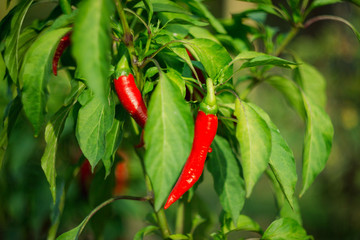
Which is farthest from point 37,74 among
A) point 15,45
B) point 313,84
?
point 313,84

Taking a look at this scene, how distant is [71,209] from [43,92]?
0.80 meters

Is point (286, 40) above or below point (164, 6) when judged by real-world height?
below

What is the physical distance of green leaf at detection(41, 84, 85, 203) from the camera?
2.42 ft

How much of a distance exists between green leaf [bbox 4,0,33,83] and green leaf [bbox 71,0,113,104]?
319mm

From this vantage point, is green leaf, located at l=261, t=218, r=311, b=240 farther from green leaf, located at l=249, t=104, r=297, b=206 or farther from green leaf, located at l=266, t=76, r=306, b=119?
green leaf, located at l=266, t=76, r=306, b=119

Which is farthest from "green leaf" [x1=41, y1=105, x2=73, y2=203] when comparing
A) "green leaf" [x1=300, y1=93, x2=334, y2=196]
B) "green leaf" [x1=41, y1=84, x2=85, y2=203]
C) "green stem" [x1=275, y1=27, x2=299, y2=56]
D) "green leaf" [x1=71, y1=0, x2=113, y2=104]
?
"green stem" [x1=275, y1=27, x2=299, y2=56]

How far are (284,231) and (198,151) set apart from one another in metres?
0.30

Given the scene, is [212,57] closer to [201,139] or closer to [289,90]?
[201,139]

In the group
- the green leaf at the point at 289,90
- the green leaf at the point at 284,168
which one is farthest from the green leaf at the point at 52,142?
the green leaf at the point at 289,90

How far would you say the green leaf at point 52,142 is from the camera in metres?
0.74

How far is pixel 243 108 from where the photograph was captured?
658 millimetres

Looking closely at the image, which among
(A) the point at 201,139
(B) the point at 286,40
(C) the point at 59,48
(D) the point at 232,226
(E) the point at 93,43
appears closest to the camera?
(E) the point at 93,43

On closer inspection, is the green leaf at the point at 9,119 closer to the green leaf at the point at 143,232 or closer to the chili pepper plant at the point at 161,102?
the chili pepper plant at the point at 161,102

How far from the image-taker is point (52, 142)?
2.45ft
